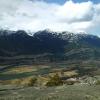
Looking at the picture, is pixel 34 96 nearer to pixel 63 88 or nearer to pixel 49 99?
pixel 49 99

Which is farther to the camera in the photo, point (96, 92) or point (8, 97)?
point (96, 92)

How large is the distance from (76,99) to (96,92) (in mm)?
3644

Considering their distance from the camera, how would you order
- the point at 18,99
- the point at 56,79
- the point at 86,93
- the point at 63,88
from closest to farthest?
the point at 18,99
the point at 86,93
the point at 63,88
the point at 56,79

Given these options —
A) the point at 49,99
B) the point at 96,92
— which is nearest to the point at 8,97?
the point at 49,99

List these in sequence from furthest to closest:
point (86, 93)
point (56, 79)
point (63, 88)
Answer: point (56, 79)
point (63, 88)
point (86, 93)

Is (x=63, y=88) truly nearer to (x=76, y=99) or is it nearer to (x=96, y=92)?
(x=96, y=92)

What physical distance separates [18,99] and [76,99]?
4495mm

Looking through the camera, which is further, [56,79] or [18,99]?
[56,79]

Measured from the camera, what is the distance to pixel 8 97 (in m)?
27.3

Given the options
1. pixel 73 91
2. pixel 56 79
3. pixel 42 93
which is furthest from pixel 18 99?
pixel 56 79

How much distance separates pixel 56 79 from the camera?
317 feet

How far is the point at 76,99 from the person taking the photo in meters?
26.8

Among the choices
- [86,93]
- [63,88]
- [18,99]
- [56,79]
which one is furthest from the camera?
[56,79]

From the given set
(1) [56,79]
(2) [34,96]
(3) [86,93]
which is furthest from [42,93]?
(1) [56,79]
